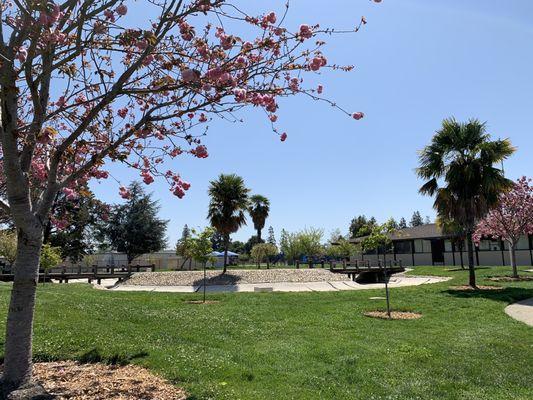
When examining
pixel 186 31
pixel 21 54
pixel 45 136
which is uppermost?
pixel 186 31

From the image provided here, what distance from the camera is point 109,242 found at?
148 ft

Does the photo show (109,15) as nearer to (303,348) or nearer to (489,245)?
(303,348)

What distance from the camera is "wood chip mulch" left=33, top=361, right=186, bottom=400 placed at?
188 inches

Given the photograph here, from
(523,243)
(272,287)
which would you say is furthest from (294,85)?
(523,243)

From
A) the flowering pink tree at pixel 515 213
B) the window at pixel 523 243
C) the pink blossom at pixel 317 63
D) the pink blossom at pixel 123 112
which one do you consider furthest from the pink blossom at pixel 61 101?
the window at pixel 523 243

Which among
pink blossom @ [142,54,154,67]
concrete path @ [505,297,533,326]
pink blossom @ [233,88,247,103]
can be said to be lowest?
concrete path @ [505,297,533,326]

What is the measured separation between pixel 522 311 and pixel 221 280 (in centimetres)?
1613

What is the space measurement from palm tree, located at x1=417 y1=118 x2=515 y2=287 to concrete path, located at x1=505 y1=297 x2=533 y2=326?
3.91m

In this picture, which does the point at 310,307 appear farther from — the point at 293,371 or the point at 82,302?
the point at 293,371

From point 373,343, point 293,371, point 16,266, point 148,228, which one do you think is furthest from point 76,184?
point 148,228

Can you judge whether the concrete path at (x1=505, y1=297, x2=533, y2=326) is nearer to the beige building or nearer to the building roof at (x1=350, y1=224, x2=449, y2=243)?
the beige building

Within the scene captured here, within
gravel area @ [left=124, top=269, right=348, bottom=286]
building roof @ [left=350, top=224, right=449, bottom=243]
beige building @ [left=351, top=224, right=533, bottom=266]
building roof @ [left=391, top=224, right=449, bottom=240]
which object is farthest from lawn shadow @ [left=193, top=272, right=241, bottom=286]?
building roof @ [left=391, top=224, right=449, bottom=240]

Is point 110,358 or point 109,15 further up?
point 109,15

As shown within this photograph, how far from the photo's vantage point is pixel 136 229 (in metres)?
44.4
